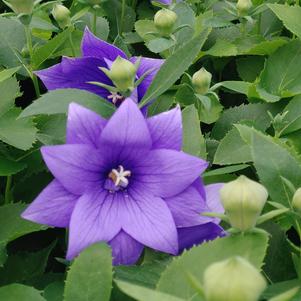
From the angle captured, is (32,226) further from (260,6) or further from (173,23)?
(260,6)

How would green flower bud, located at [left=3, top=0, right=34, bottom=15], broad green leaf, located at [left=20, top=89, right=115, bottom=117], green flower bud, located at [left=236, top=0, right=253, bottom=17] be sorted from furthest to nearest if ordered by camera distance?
green flower bud, located at [left=236, top=0, right=253, bottom=17]
green flower bud, located at [left=3, top=0, right=34, bottom=15]
broad green leaf, located at [left=20, top=89, right=115, bottom=117]

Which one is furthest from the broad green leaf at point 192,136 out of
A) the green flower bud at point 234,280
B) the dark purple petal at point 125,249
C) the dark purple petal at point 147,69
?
the green flower bud at point 234,280

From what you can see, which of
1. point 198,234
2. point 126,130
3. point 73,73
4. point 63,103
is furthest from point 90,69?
point 198,234

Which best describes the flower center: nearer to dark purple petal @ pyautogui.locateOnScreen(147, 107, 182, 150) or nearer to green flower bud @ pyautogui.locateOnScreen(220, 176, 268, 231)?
dark purple petal @ pyautogui.locateOnScreen(147, 107, 182, 150)

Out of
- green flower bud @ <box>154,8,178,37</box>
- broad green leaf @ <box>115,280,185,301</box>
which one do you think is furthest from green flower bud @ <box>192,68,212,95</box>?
broad green leaf @ <box>115,280,185,301</box>

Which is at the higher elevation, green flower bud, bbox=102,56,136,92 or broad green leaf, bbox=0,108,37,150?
green flower bud, bbox=102,56,136,92

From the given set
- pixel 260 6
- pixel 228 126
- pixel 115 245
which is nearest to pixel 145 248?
pixel 115 245

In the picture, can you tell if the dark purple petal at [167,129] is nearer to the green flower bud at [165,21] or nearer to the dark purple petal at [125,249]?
the dark purple petal at [125,249]
